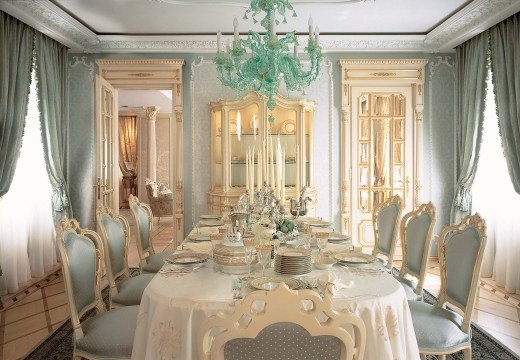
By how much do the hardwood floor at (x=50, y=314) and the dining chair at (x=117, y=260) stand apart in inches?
32.1

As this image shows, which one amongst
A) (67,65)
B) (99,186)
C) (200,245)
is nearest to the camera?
(200,245)

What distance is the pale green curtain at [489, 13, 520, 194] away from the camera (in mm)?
4129

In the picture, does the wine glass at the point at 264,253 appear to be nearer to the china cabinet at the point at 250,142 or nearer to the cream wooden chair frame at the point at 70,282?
the cream wooden chair frame at the point at 70,282

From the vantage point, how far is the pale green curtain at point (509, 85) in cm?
413

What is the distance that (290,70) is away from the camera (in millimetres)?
3016

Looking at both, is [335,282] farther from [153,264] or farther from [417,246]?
[153,264]

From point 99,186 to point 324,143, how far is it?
2.69 meters

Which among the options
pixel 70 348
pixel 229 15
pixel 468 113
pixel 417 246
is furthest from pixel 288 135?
pixel 70 348

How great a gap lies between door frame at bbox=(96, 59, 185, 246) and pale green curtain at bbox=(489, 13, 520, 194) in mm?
3425

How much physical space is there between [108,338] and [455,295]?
168cm

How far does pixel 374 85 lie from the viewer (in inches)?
219

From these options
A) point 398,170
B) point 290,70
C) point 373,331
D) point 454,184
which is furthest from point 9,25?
point 454,184

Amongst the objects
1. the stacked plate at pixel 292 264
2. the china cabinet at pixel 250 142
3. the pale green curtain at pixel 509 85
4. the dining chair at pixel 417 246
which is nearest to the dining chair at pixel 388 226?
the dining chair at pixel 417 246

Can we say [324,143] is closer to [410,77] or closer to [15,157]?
[410,77]
